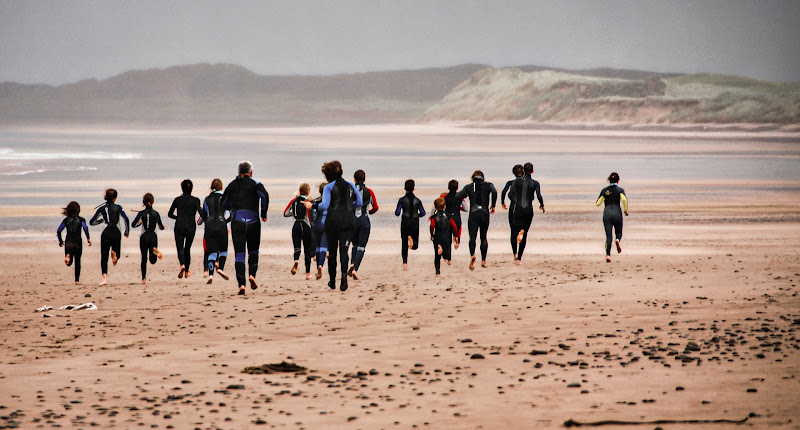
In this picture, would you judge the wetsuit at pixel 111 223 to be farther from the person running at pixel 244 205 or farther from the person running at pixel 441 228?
the person running at pixel 441 228

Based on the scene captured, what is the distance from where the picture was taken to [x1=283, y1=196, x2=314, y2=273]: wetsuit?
637 inches

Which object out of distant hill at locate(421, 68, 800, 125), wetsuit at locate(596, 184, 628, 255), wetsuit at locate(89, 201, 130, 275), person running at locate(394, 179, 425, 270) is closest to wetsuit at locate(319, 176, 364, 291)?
person running at locate(394, 179, 425, 270)

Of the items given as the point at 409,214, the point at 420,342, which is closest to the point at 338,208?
the point at 409,214

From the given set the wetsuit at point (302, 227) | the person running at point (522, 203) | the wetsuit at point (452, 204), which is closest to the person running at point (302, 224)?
the wetsuit at point (302, 227)

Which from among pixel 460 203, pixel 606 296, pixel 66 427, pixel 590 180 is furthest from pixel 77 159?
pixel 66 427

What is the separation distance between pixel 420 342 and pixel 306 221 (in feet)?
19.2

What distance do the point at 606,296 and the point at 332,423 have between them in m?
6.58

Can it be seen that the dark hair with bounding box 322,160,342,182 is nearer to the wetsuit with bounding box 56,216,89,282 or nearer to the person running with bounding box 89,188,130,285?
the person running with bounding box 89,188,130,285

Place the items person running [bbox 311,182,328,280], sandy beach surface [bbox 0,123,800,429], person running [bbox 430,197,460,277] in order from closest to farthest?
sandy beach surface [bbox 0,123,800,429], person running [bbox 311,182,328,280], person running [bbox 430,197,460,277]

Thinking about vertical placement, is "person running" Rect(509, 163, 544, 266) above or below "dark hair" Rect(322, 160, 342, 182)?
below

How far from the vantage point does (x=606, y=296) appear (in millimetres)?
13688

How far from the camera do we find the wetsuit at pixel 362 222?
1557cm

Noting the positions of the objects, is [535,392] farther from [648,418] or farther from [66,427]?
[66,427]

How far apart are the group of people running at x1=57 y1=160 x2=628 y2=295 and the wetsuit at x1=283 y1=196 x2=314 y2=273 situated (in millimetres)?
15
